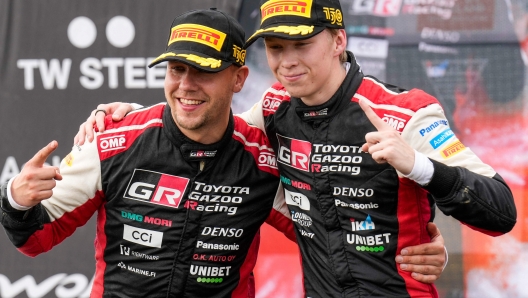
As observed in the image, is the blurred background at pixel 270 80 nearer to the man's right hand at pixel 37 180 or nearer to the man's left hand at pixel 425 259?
the man's left hand at pixel 425 259

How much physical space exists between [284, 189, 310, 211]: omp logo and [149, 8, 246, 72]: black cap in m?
0.58

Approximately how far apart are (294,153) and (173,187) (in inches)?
20.1

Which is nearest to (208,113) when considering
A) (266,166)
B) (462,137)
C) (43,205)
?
(266,166)

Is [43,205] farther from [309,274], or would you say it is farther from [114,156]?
[309,274]

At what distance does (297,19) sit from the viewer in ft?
8.76

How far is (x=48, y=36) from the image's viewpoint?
460 cm

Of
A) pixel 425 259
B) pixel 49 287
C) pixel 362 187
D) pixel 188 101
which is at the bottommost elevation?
pixel 49 287

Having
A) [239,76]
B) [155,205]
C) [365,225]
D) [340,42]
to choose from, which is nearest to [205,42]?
[239,76]

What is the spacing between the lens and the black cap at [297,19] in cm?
264

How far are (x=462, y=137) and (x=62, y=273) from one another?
9.03 ft

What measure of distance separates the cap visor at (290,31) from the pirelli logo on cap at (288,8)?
0.05m

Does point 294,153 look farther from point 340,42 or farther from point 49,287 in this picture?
point 49,287

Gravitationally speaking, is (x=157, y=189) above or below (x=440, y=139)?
below

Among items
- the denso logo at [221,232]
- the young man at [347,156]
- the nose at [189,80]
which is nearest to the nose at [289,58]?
the young man at [347,156]
